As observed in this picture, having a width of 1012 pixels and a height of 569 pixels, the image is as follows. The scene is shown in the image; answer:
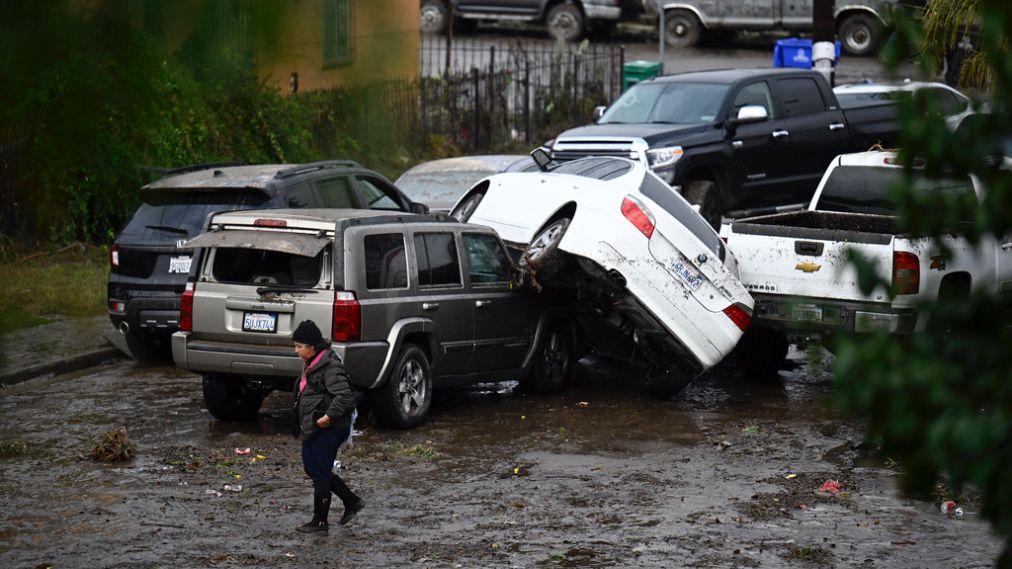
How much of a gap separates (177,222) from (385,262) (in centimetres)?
308

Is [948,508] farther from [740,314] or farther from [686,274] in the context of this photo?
[686,274]

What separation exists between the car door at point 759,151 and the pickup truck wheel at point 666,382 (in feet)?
16.6

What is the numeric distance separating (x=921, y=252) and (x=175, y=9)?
30.0 ft

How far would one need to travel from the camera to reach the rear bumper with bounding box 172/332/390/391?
32.6 ft

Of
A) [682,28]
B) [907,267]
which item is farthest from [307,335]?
[682,28]

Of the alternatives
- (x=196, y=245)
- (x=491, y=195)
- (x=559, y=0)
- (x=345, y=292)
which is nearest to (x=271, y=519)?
(x=345, y=292)

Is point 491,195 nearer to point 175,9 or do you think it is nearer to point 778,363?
point 778,363

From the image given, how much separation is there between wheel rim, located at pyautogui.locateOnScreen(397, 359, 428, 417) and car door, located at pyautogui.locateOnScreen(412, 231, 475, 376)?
0.30m

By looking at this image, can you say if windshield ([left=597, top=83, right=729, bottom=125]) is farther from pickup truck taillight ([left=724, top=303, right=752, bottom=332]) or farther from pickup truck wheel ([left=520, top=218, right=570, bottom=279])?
pickup truck wheel ([left=520, top=218, right=570, bottom=279])

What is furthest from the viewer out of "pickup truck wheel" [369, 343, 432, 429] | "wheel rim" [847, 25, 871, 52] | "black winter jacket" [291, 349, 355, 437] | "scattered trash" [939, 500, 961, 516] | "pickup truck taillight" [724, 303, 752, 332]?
"wheel rim" [847, 25, 871, 52]

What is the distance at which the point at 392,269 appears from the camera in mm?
10500

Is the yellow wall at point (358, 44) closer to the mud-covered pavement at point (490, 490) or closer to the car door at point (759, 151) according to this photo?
the mud-covered pavement at point (490, 490)

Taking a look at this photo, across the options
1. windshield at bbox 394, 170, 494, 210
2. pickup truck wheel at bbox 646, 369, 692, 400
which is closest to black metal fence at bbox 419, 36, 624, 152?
windshield at bbox 394, 170, 494, 210

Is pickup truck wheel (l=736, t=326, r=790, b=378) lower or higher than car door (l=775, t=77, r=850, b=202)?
lower
